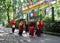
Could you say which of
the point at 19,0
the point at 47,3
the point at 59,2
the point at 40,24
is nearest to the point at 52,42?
the point at 40,24

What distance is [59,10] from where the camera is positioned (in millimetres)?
36406

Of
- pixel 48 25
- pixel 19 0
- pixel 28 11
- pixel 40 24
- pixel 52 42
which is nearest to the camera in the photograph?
pixel 52 42

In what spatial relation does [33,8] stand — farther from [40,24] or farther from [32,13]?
[40,24]

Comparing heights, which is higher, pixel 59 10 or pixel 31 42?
pixel 59 10

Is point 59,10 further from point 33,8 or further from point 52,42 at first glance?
point 52,42

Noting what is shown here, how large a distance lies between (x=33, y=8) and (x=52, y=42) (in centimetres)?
1846

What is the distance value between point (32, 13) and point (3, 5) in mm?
6342

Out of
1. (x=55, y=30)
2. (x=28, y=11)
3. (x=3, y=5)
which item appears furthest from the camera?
(x=28, y=11)

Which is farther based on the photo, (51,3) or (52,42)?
(51,3)

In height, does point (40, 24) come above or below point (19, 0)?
below

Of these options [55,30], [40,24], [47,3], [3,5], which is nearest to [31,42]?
[40,24]

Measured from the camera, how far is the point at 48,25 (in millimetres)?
29000

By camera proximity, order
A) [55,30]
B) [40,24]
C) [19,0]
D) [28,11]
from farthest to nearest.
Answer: [19,0], [28,11], [55,30], [40,24]

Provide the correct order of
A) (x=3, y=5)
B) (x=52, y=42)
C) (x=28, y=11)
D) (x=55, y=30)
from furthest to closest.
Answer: (x=28, y=11), (x=3, y=5), (x=55, y=30), (x=52, y=42)
